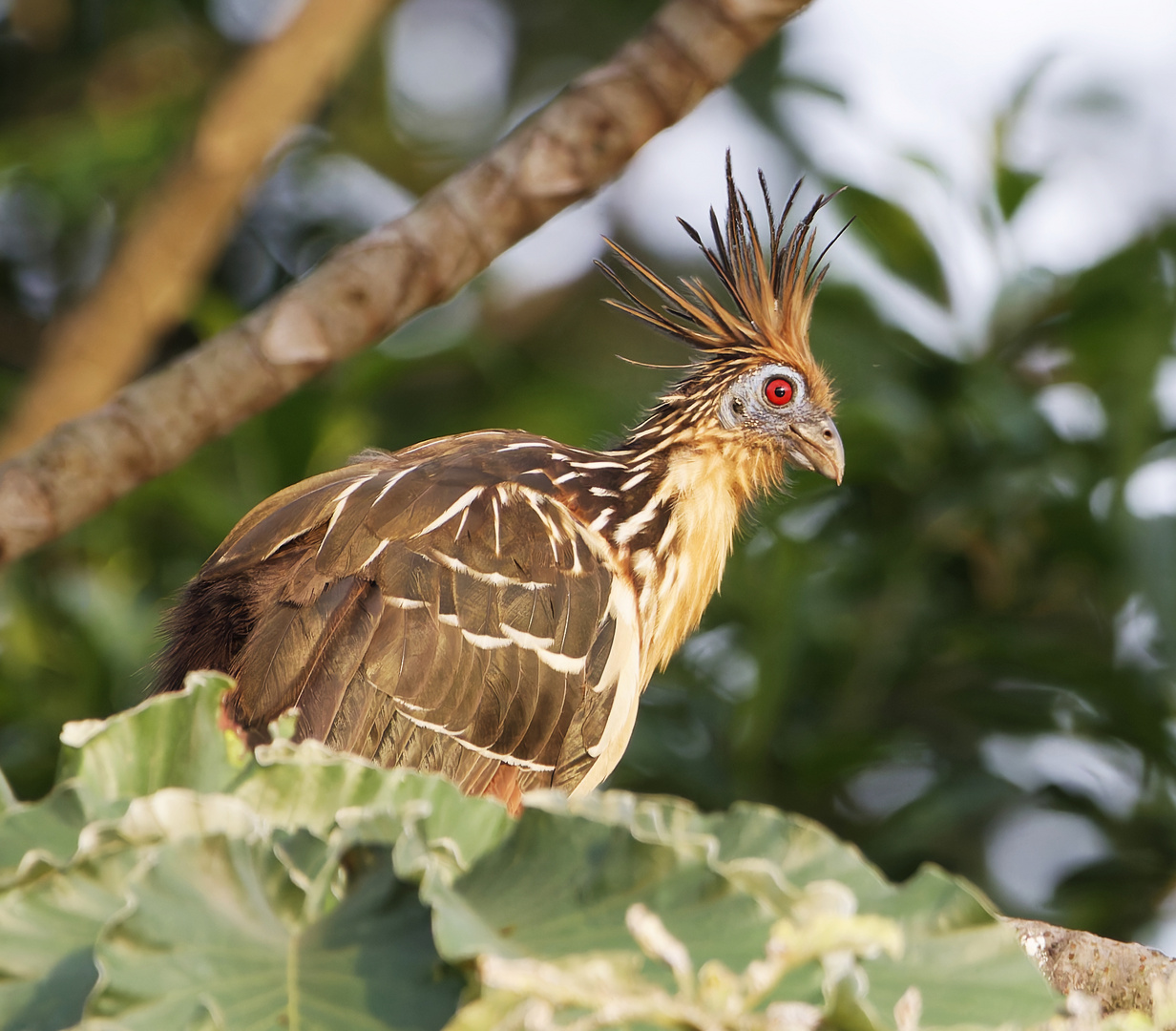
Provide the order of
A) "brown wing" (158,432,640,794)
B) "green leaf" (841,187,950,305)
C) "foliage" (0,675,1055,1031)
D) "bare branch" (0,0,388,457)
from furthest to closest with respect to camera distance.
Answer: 1. "green leaf" (841,187,950,305)
2. "bare branch" (0,0,388,457)
3. "brown wing" (158,432,640,794)
4. "foliage" (0,675,1055,1031)

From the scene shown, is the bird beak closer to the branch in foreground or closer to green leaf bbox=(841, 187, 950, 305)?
the branch in foreground

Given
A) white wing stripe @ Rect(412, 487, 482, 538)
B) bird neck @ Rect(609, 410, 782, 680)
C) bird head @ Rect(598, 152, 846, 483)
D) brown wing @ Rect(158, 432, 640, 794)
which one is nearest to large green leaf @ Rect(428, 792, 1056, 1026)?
brown wing @ Rect(158, 432, 640, 794)

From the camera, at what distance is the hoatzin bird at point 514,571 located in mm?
2402

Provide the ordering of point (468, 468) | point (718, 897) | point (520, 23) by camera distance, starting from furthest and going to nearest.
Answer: point (520, 23) → point (468, 468) → point (718, 897)

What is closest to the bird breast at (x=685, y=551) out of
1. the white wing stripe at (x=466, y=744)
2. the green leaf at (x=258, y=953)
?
the white wing stripe at (x=466, y=744)

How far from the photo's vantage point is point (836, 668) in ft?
14.5

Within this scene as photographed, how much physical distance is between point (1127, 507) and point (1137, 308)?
0.81 meters

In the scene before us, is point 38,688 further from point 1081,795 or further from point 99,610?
point 1081,795

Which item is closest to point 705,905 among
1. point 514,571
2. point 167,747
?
point 167,747

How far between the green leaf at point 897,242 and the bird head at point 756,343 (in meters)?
1.24

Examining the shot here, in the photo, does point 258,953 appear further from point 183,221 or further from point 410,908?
point 183,221

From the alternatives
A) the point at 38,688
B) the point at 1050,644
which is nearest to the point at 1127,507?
the point at 1050,644

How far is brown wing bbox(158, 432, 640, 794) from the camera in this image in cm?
237

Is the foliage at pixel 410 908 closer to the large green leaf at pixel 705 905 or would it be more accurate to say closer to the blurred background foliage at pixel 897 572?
the large green leaf at pixel 705 905
